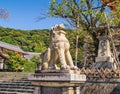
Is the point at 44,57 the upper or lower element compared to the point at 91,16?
lower

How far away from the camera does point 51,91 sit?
10055 millimetres

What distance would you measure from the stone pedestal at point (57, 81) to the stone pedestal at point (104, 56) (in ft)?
29.0

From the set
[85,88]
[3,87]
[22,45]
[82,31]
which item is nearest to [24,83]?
[3,87]

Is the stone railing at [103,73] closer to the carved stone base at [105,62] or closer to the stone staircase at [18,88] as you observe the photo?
the carved stone base at [105,62]

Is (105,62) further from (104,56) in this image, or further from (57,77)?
(57,77)

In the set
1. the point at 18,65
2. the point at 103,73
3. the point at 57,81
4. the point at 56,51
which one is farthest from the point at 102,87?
the point at 18,65

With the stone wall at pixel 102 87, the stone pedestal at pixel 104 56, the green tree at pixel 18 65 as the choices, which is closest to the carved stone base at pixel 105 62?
the stone pedestal at pixel 104 56

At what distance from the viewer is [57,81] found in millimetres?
9617

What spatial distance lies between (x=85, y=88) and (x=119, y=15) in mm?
8158

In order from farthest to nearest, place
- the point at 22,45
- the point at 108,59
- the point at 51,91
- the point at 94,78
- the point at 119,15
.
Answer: the point at 22,45 < the point at 119,15 < the point at 108,59 < the point at 94,78 < the point at 51,91

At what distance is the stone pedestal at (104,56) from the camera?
61.3ft

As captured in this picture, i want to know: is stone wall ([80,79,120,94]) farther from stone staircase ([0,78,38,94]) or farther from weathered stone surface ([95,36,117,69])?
weathered stone surface ([95,36,117,69])

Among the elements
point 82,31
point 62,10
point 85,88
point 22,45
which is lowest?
point 85,88

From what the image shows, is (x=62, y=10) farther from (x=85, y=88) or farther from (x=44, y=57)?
(x=44, y=57)
